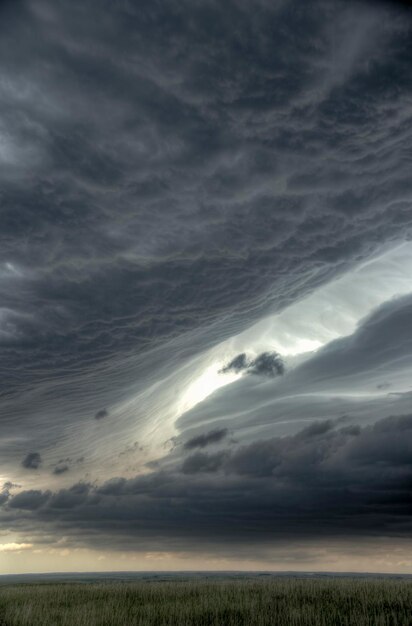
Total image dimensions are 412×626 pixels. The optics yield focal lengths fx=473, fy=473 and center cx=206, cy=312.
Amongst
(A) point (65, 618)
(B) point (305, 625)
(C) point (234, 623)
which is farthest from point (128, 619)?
(B) point (305, 625)

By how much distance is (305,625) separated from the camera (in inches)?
757

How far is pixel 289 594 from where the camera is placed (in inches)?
1214

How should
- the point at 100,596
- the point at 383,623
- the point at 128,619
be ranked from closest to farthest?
the point at 383,623
the point at 128,619
the point at 100,596

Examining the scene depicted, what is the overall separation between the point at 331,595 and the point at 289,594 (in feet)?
8.88

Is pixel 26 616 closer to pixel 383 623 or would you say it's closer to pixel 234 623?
pixel 234 623

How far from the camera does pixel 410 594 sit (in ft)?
96.0

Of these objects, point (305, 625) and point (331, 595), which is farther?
point (331, 595)

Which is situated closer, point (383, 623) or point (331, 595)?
point (383, 623)

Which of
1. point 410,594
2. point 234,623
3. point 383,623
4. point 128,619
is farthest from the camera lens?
point 410,594

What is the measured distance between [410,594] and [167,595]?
647 inches

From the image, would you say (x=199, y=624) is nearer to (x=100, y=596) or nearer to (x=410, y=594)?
(x=410, y=594)

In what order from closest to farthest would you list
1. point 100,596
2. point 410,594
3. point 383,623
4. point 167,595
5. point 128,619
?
point 383,623 → point 128,619 → point 410,594 → point 167,595 → point 100,596

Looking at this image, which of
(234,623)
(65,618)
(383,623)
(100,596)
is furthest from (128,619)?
(100,596)

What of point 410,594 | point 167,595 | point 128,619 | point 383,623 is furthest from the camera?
point 167,595
